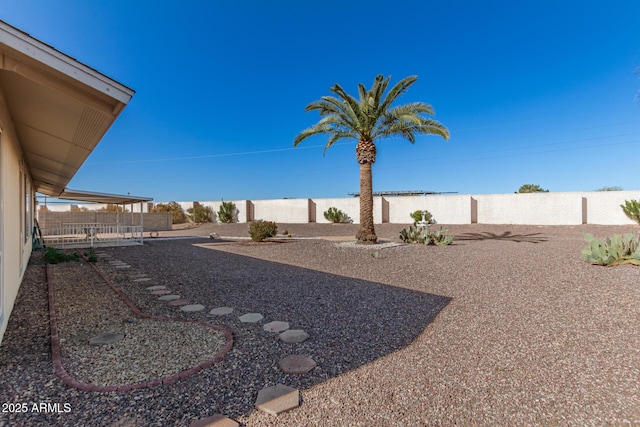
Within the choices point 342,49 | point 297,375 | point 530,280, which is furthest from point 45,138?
point 342,49

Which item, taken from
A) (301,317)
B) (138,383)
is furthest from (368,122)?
(138,383)

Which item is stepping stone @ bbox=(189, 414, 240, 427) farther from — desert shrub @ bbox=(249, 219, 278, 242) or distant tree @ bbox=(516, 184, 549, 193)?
distant tree @ bbox=(516, 184, 549, 193)

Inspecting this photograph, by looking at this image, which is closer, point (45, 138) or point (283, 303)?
point (283, 303)

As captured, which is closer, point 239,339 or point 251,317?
point 239,339

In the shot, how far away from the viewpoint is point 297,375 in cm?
262

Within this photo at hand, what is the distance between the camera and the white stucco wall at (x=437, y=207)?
21.7 m

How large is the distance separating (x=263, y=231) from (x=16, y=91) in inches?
449

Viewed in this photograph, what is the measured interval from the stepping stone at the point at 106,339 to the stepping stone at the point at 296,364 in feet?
6.12

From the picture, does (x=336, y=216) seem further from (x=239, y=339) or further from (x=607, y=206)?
(x=239, y=339)

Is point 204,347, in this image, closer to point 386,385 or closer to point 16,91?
point 386,385

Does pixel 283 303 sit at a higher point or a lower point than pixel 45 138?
lower

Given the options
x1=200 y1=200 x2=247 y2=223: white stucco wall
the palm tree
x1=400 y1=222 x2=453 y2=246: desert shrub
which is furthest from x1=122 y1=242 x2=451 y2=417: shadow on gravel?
x1=200 y1=200 x2=247 y2=223: white stucco wall

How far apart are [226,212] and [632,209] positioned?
1075 inches

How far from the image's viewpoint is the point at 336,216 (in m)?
25.0
